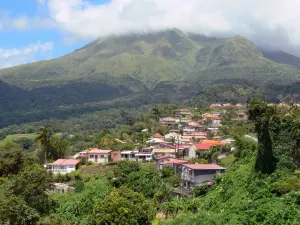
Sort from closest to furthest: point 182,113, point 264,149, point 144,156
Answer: point 264,149
point 144,156
point 182,113

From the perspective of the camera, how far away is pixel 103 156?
66.1 metres

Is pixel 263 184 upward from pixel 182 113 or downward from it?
upward

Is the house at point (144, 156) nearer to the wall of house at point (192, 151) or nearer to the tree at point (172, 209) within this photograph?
the wall of house at point (192, 151)

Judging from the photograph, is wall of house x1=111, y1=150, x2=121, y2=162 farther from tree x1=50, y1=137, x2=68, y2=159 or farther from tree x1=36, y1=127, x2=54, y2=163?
tree x1=36, y1=127, x2=54, y2=163

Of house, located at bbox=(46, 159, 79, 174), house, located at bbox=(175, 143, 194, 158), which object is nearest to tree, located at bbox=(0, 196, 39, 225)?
house, located at bbox=(46, 159, 79, 174)

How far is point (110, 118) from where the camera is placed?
15762cm

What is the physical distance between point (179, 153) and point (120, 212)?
121 ft

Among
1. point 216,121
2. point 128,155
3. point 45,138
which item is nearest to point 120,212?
point 128,155

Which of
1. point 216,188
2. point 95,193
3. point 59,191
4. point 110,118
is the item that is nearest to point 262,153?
point 216,188

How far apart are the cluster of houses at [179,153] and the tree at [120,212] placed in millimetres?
13036

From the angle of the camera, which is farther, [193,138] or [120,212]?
[193,138]

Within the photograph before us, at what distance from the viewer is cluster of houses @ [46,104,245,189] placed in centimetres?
4134

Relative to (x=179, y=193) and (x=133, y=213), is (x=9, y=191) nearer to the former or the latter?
(x=133, y=213)

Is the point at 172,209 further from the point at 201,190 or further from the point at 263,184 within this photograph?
the point at 263,184
